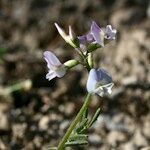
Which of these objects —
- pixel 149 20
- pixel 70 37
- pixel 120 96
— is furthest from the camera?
pixel 149 20

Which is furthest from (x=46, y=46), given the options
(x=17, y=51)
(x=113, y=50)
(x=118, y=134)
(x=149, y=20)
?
(x=118, y=134)

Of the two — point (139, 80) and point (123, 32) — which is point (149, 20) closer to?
point (123, 32)

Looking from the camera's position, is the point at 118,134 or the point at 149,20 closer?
the point at 118,134

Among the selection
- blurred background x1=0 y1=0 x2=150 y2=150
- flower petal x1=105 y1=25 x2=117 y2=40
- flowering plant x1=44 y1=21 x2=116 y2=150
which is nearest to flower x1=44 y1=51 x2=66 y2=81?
flowering plant x1=44 y1=21 x2=116 y2=150

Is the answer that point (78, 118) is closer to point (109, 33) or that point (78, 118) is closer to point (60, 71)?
point (60, 71)

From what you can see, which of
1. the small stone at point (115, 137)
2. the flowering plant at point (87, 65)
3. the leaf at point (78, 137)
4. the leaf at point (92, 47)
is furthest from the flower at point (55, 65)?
the small stone at point (115, 137)

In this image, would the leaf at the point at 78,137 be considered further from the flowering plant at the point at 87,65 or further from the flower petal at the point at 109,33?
the flower petal at the point at 109,33
